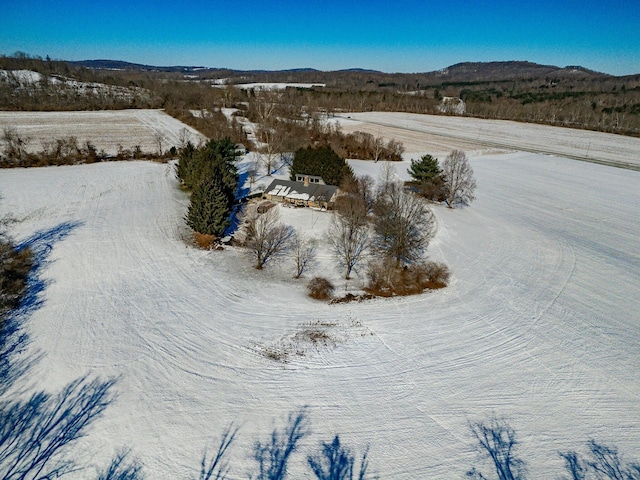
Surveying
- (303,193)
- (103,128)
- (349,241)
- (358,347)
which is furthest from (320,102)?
(358,347)

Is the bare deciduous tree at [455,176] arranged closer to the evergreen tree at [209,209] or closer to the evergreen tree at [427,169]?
the evergreen tree at [427,169]

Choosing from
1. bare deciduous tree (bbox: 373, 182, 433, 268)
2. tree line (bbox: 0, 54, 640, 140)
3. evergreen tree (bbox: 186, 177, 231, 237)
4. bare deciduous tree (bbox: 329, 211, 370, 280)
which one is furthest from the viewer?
tree line (bbox: 0, 54, 640, 140)

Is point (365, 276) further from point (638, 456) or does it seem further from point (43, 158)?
point (43, 158)

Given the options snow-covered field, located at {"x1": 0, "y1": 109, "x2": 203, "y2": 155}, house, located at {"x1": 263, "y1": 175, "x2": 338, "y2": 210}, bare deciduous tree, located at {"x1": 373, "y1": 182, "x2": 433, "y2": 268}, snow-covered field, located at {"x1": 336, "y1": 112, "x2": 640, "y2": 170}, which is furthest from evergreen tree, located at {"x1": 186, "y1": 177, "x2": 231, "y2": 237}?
snow-covered field, located at {"x1": 336, "y1": 112, "x2": 640, "y2": 170}

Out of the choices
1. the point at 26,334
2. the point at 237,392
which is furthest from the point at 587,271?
the point at 26,334

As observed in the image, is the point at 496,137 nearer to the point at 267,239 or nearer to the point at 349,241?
the point at 349,241

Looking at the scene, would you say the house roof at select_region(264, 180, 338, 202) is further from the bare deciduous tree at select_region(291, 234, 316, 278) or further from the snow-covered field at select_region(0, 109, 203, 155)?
the snow-covered field at select_region(0, 109, 203, 155)

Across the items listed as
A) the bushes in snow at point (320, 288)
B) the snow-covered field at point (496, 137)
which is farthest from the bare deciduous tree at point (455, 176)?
the snow-covered field at point (496, 137)
